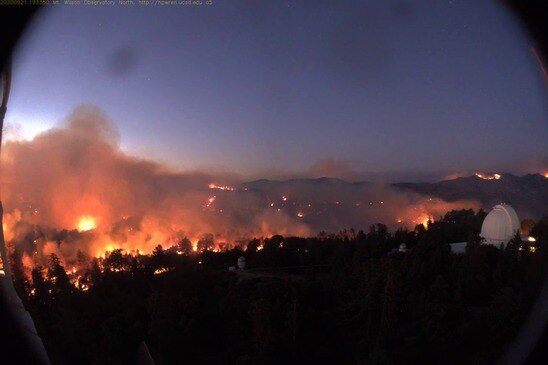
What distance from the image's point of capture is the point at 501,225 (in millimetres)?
14961

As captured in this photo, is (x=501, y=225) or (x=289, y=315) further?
(x=501, y=225)

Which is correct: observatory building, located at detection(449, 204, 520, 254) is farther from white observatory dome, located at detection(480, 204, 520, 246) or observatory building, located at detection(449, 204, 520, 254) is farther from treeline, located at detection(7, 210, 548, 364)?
treeline, located at detection(7, 210, 548, 364)

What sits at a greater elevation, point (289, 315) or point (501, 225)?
point (501, 225)

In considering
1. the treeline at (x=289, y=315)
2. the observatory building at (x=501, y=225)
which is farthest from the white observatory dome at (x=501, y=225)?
the treeline at (x=289, y=315)

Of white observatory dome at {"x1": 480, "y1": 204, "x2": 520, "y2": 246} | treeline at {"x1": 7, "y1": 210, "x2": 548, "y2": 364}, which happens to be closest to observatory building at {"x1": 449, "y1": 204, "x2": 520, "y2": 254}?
white observatory dome at {"x1": 480, "y1": 204, "x2": 520, "y2": 246}

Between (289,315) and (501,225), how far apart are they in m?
12.4

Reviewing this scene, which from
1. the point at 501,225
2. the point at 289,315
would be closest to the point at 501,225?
the point at 501,225

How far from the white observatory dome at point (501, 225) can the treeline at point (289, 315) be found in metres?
5.41

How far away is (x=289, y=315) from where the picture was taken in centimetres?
723

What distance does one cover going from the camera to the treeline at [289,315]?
6176 mm

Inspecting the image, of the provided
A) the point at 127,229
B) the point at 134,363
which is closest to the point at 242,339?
the point at 134,363

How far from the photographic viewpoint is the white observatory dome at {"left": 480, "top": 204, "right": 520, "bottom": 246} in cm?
1477

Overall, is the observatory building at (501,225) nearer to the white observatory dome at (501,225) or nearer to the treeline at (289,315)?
the white observatory dome at (501,225)

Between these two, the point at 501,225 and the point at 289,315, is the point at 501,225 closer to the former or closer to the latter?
the point at 501,225
